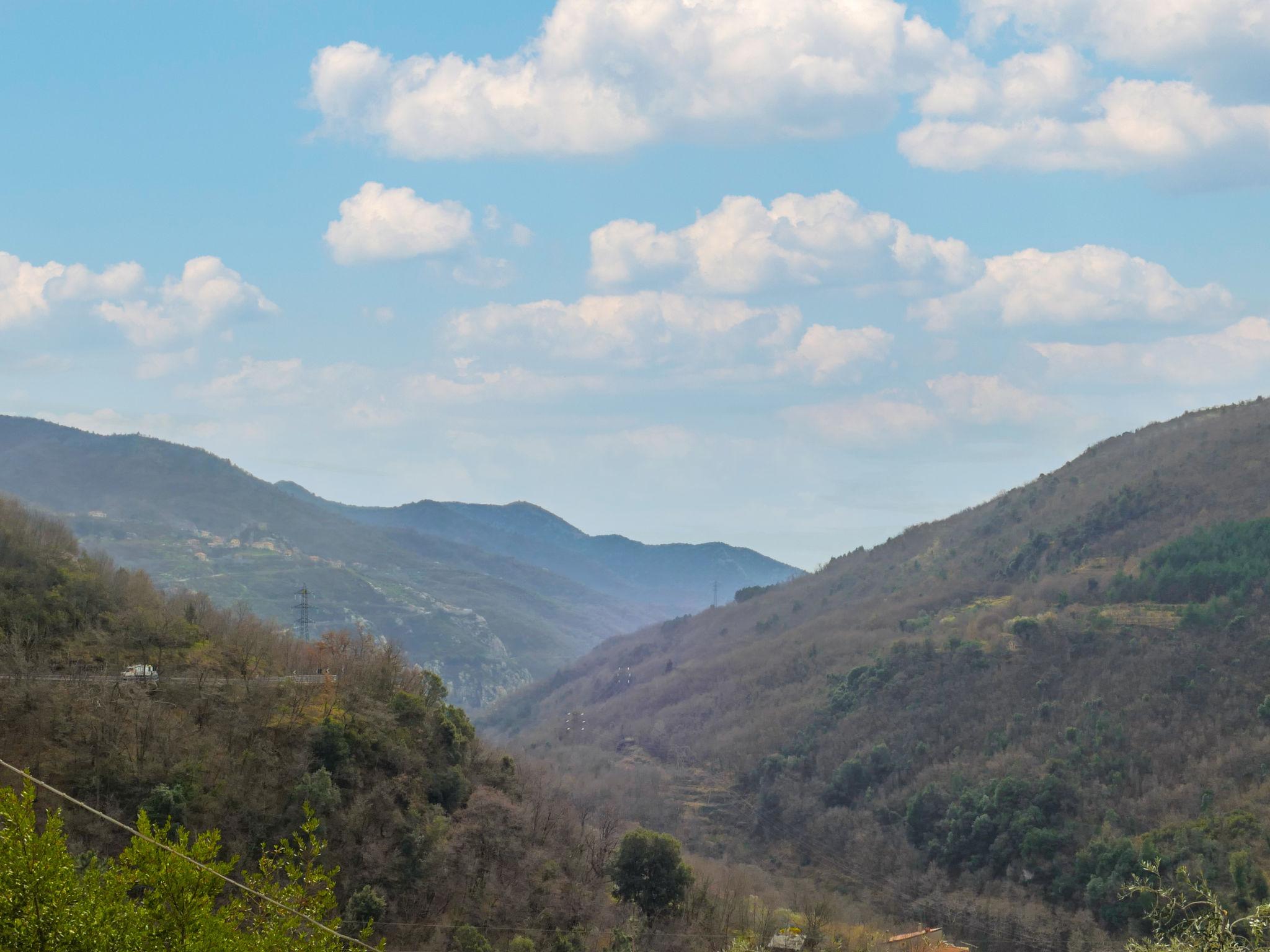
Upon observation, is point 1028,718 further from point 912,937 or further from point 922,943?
point 922,943

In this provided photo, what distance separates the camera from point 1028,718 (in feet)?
330

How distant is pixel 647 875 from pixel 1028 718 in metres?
51.6

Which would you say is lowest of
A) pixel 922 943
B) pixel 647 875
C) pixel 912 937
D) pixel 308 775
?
pixel 912 937

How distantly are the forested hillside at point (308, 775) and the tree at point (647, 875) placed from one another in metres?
0.09

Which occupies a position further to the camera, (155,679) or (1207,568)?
(1207,568)

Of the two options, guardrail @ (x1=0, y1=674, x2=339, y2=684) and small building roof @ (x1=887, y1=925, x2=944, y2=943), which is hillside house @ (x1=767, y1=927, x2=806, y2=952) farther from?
guardrail @ (x1=0, y1=674, x2=339, y2=684)

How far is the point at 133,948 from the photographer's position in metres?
16.9

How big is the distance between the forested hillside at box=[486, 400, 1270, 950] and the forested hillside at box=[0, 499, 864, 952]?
22.7 meters

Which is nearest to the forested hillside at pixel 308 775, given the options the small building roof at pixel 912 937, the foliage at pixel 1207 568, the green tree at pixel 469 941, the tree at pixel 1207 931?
the green tree at pixel 469 941

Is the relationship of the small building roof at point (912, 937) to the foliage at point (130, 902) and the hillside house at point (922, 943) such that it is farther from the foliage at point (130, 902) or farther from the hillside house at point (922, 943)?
the foliage at point (130, 902)

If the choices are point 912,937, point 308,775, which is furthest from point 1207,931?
point 912,937

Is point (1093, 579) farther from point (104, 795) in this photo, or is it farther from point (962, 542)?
point (104, 795)

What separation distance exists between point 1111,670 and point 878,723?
22404 millimetres

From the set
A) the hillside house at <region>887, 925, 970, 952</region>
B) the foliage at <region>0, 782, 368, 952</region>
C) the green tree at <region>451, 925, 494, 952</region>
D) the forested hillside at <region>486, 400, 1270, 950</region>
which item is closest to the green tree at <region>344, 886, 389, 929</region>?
the green tree at <region>451, 925, 494, 952</region>
